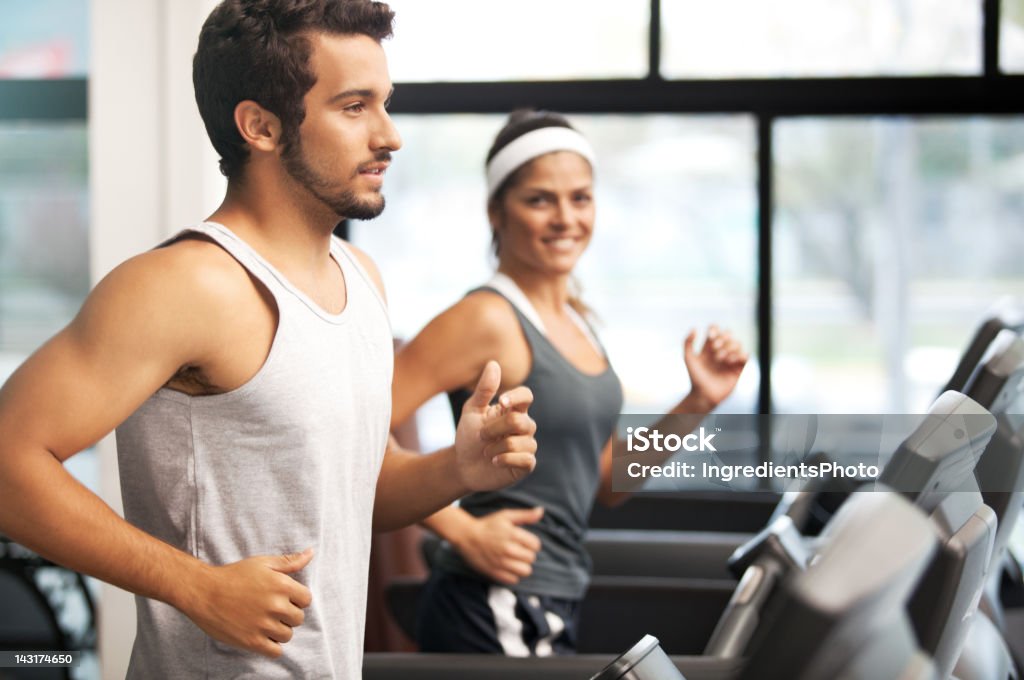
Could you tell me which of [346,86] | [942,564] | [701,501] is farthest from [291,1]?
[701,501]

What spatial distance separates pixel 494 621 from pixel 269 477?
69 cm

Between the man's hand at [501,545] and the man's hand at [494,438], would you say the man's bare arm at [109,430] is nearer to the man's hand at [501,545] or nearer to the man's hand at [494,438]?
the man's hand at [494,438]

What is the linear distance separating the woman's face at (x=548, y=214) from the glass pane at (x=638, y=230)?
1.39 metres

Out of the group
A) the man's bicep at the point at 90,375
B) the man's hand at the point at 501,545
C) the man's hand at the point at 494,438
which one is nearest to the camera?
the man's bicep at the point at 90,375

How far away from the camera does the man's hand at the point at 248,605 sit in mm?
1025

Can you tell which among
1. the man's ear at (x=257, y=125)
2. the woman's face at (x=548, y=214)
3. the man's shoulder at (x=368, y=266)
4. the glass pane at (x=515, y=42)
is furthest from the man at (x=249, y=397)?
the glass pane at (x=515, y=42)

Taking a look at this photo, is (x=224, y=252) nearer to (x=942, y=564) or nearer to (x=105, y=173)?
(x=942, y=564)

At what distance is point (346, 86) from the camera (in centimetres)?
117

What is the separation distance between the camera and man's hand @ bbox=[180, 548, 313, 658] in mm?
1025

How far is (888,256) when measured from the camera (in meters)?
3.28

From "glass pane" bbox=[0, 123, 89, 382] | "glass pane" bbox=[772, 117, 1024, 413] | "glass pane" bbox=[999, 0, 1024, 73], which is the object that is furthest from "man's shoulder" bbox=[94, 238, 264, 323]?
"glass pane" bbox=[999, 0, 1024, 73]

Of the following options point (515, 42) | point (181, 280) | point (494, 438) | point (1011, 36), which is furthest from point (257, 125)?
point (1011, 36)

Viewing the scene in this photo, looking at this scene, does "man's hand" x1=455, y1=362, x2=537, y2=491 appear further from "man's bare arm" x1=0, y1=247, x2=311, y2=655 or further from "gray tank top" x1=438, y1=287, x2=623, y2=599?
"gray tank top" x1=438, y1=287, x2=623, y2=599

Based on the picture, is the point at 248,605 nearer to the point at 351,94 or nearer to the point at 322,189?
the point at 322,189
